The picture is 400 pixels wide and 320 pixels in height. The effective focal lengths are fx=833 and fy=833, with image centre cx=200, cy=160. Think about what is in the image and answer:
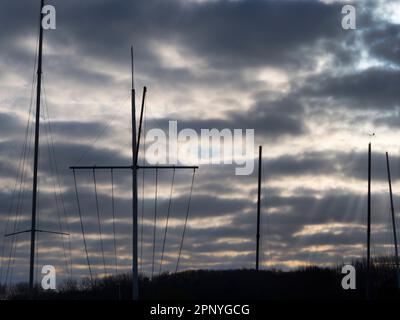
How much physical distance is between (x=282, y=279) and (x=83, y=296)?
30.8 meters

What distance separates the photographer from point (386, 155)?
4060 inches

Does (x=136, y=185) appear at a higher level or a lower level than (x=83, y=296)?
higher

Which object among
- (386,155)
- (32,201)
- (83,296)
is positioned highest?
(386,155)

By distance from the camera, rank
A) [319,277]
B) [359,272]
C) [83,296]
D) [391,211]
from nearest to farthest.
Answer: [391,211] → [83,296] → [319,277] → [359,272]
